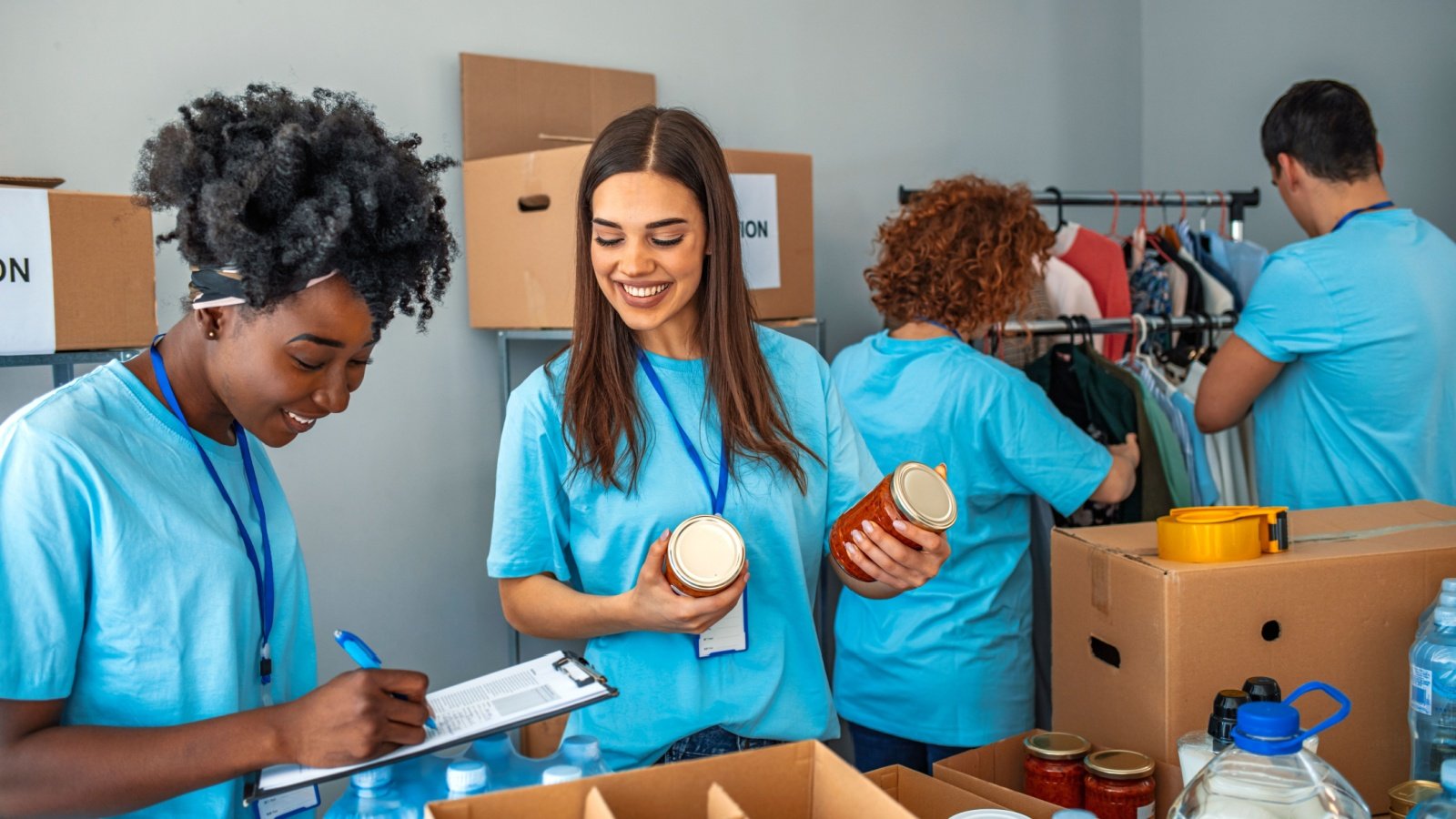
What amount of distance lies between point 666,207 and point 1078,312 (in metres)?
1.65

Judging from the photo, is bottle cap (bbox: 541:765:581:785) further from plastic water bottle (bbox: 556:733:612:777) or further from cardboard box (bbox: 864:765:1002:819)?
cardboard box (bbox: 864:765:1002:819)

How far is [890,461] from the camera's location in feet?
7.38

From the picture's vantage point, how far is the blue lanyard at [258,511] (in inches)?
44.8

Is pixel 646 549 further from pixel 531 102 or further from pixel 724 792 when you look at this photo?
pixel 531 102

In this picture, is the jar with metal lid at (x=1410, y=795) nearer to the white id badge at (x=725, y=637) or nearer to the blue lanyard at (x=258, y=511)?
the white id badge at (x=725, y=637)

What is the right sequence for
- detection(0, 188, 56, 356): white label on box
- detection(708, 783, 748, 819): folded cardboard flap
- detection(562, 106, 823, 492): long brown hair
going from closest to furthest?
detection(708, 783, 748, 819): folded cardboard flap
detection(562, 106, 823, 492): long brown hair
detection(0, 188, 56, 356): white label on box

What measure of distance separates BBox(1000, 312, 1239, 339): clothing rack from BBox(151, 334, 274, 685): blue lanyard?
5.29 ft

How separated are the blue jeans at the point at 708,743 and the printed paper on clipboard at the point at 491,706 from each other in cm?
27

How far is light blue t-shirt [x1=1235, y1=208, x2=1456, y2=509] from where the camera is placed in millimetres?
2191

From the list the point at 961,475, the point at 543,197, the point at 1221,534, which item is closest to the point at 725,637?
the point at 1221,534

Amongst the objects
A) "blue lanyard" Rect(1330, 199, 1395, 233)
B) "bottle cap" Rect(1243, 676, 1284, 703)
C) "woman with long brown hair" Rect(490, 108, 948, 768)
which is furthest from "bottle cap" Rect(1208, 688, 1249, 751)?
"blue lanyard" Rect(1330, 199, 1395, 233)

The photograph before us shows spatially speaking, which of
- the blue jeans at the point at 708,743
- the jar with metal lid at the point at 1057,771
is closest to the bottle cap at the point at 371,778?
the blue jeans at the point at 708,743

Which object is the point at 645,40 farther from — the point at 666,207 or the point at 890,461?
the point at 666,207

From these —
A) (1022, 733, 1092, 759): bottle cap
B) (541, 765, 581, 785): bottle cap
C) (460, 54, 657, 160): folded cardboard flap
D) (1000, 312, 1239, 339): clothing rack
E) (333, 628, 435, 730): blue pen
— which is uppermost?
(460, 54, 657, 160): folded cardboard flap
